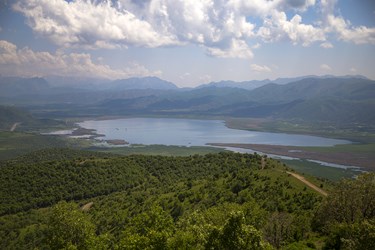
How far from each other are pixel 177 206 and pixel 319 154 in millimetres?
126947

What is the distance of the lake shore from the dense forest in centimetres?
7906

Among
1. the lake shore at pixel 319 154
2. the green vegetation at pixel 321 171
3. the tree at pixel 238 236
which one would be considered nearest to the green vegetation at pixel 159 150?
the lake shore at pixel 319 154

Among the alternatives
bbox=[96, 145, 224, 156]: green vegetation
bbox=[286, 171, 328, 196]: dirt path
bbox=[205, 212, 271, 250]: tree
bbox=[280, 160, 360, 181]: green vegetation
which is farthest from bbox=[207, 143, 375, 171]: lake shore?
bbox=[205, 212, 271, 250]: tree

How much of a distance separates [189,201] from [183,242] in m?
39.6

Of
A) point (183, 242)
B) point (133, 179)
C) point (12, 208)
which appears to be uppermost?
point (183, 242)

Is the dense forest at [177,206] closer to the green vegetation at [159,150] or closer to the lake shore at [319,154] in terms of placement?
the green vegetation at [159,150]

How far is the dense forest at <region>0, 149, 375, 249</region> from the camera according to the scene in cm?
2577

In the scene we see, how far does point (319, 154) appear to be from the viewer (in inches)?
6565

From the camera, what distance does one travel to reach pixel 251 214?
130 ft

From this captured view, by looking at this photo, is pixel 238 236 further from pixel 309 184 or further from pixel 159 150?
pixel 159 150

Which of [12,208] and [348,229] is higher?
[348,229]

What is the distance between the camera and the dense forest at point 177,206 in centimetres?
2577

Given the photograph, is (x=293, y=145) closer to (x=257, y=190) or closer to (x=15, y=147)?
(x=257, y=190)

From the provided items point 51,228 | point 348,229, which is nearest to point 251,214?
point 348,229
